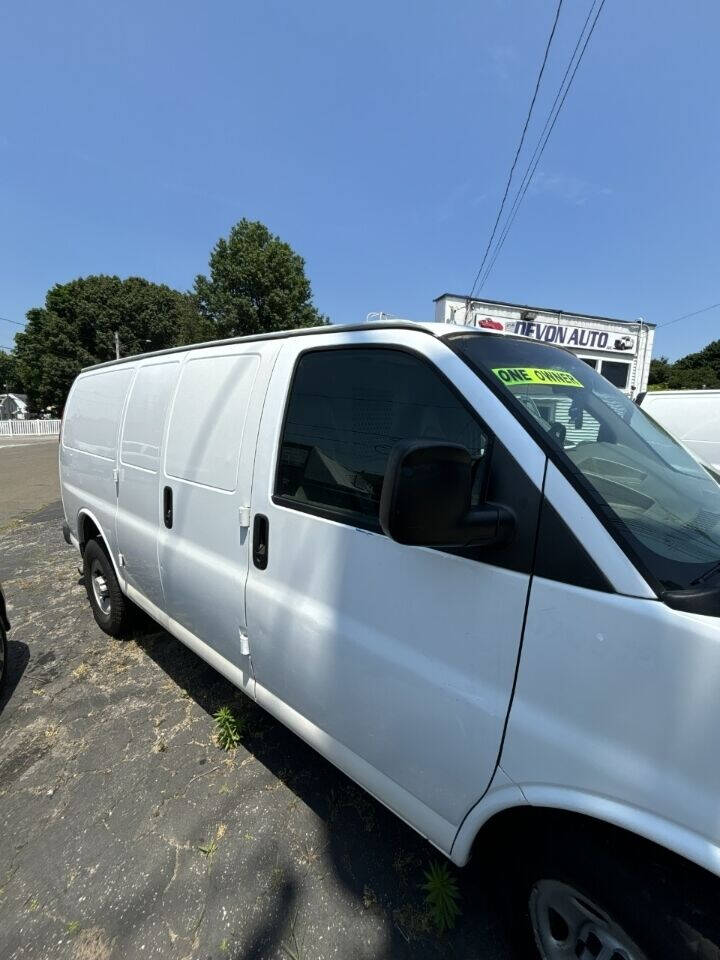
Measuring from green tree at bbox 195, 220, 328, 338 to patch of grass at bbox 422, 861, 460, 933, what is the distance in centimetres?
3270

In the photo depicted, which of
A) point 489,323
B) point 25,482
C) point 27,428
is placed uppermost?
point 489,323

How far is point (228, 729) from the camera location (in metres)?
2.67

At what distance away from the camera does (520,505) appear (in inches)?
48.0

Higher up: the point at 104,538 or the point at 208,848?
the point at 104,538

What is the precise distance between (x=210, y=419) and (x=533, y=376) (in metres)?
1.56

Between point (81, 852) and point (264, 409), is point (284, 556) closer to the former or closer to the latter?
point (264, 409)

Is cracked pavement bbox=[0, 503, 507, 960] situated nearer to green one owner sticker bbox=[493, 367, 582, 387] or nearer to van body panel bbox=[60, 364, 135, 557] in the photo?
van body panel bbox=[60, 364, 135, 557]

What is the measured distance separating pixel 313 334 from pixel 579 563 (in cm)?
140

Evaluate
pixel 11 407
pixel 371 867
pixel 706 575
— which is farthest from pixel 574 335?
pixel 11 407

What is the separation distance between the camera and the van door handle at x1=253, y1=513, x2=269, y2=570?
77.6 inches

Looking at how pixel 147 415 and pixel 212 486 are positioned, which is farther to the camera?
pixel 147 415

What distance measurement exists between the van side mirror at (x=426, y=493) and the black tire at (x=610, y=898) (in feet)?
2.98

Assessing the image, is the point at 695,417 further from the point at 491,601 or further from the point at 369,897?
the point at 369,897

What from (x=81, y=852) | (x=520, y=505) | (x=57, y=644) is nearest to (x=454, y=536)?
(x=520, y=505)
